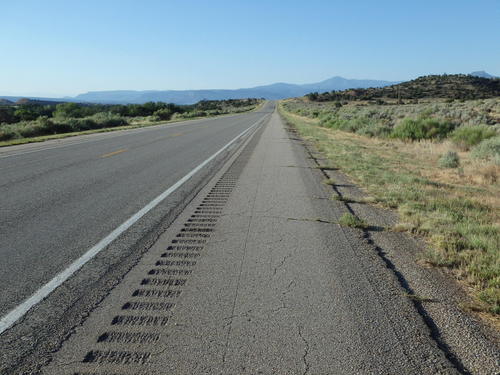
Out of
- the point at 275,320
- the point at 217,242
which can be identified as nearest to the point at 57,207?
the point at 217,242

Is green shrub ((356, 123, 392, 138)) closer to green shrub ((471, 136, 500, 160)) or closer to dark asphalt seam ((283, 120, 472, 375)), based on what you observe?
green shrub ((471, 136, 500, 160))

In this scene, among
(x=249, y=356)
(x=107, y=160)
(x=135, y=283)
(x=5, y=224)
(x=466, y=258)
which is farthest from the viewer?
(x=107, y=160)

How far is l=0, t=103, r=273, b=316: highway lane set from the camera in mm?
4145

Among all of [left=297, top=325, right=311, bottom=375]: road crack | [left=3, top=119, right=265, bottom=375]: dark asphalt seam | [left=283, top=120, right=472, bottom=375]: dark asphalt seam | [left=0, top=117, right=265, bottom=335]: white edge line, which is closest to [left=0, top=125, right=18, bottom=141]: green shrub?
[left=0, top=117, right=265, bottom=335]: white edge line

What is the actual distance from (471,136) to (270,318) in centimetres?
1642

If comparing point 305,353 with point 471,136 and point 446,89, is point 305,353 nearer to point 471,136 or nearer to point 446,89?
point 471,136

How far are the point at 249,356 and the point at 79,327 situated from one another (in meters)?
1.32

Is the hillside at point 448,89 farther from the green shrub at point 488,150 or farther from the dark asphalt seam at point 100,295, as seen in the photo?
the dark asphalt seam at point 100,295

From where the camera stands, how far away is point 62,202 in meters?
6.77

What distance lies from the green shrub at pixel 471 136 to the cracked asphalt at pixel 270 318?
13.7 meters

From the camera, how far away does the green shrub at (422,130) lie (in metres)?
19.8

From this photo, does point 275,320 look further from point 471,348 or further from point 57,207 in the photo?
point 57,207

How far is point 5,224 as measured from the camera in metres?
5.53

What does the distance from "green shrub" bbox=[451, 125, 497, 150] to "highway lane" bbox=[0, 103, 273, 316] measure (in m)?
11.2
